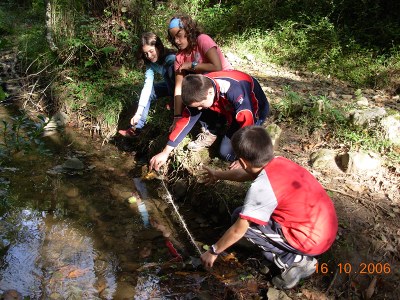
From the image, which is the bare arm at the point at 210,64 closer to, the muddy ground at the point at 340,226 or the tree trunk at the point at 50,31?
the muddy ground at the point at 340,226

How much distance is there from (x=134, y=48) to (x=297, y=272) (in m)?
4.37

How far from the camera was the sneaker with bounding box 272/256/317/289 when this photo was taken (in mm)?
2572

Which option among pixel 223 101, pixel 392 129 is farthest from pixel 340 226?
pixel 223 101

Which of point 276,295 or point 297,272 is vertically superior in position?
point 297,272

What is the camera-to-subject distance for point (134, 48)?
5766 millimetres

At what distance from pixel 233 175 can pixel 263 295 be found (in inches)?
36.2

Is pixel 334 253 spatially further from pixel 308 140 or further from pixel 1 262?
pixel 1 262

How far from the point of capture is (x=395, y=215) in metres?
3.08

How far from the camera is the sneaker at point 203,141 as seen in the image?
4035 mm

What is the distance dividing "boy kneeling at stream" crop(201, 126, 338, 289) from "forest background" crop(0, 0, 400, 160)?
2.20 m

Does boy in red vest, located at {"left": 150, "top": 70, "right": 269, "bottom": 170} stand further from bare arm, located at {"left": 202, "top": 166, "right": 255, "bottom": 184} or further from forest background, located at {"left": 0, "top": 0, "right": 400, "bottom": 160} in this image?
forest background, located at {"left": 0, "top": 0, "right": 400, "bottom": 160}

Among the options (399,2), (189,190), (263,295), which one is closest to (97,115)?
(189,190)

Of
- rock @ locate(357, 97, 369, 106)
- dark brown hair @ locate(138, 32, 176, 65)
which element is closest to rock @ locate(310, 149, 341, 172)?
rock @ locate(357, 97, 369, 106)
